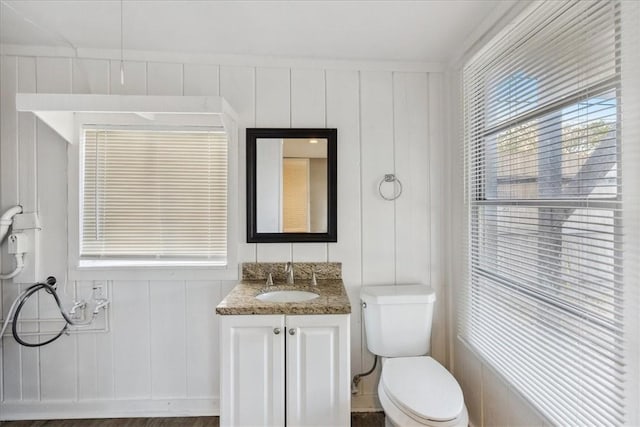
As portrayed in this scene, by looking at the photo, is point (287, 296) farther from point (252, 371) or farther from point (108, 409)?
point (108, 409)

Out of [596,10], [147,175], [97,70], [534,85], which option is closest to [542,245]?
[534,85]

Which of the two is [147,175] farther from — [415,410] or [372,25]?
[415,410]

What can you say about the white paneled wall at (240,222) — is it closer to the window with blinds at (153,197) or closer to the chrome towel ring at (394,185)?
the chrome towel ring at (394,185)

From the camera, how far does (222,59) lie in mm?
1967

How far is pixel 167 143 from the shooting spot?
1.98 m

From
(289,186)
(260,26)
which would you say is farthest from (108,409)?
(260,26)

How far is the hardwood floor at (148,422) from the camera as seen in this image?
1.88 metres

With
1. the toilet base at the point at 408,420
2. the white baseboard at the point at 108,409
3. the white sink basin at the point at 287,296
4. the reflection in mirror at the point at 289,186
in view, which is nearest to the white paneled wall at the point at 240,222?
the white baseboard at the point at 108,409

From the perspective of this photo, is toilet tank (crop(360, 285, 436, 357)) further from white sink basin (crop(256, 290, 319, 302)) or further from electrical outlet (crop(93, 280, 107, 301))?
electrical outlet (crop(93, 280, 107, 301))

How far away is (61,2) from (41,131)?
2.57ft

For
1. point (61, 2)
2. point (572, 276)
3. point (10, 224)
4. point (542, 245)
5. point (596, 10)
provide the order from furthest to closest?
point (10, 224) < point (61, 2) < point (542, 245) < point (572, 276) < point (596, 10)

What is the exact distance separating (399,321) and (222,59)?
6.22 feet

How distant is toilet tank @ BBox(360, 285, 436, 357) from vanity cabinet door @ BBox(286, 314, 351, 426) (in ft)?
1.38

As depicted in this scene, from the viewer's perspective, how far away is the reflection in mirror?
1.99 m
